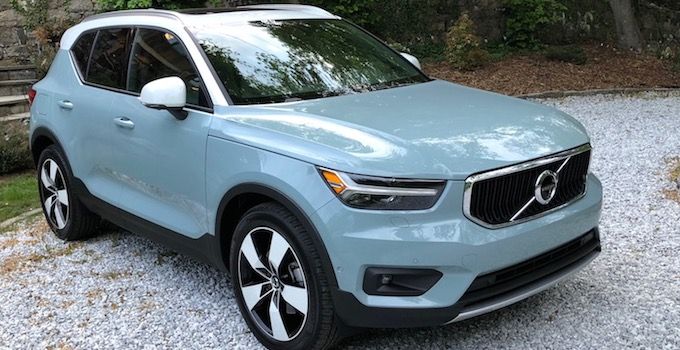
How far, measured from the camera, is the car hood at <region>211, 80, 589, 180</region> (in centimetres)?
283

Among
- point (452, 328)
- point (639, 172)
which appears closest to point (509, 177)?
point (452, 328)

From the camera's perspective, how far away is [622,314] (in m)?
3.55

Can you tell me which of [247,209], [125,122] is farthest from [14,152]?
[247,209]

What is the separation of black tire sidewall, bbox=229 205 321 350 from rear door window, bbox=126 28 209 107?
768mm

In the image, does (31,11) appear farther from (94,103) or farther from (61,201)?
(94,103)

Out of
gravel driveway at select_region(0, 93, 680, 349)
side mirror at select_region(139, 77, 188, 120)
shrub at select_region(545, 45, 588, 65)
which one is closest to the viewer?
gravel driveway at select_region(0, 93, 680, 349)

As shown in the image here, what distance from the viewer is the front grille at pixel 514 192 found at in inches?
112

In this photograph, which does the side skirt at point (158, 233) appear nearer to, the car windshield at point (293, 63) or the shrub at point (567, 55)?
the car windshield at point (293, 63)

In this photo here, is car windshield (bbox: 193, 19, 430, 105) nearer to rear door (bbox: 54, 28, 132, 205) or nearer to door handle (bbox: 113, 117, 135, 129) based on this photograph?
door handle (bbox: 113, 117, 135, 129)

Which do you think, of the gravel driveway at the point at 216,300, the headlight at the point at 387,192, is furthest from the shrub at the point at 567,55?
the headlight at the point at 387,192

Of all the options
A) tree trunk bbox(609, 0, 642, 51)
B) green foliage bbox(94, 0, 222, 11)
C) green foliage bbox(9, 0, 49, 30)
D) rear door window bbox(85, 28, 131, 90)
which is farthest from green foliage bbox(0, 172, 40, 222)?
tree trunk bbox(609, 0, 642, 51)

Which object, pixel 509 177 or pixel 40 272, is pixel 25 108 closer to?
pixel 40 272

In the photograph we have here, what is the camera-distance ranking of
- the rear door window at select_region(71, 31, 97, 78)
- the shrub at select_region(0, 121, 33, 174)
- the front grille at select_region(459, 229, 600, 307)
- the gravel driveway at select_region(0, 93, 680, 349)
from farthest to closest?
the shrub at select_region(0, 121, 33, 174)
the rear door window at select_region(71, 31, 97, 78)
the gravel driveway at select_region(0, 93, 680, 349)
the front grille at select_region(459, 229, 600, 307)

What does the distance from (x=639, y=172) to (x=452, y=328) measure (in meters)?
3.69
